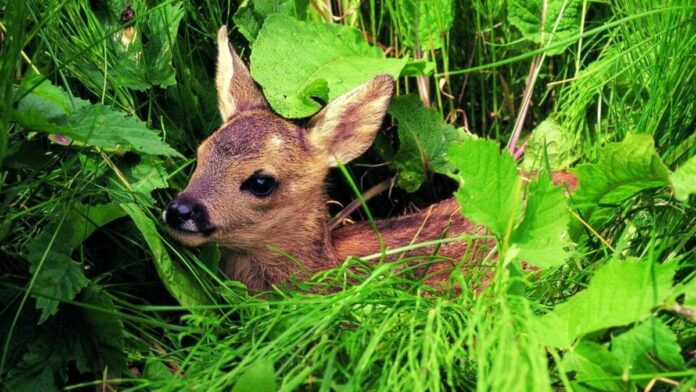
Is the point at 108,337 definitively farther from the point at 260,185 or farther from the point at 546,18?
the point at 546,18

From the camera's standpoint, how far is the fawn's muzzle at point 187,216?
3373 millimetres

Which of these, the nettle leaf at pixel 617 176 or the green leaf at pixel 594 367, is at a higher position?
the nettle leaf at pixel 617 176

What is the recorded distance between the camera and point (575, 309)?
102 inches

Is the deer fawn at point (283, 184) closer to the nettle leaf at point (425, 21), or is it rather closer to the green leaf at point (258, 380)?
the nettle leaf at point (425, 21)

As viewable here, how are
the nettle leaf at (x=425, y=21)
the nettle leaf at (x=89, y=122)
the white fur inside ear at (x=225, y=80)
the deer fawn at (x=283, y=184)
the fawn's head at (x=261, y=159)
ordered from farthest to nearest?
the nettle leaf at (x=425, y=21)
the white fur inside ear at (x=225, y=80)
the deer fawn at (x=283, y=184)
the fawn's head at (x=261, y=159)
the nettle leaf at (x=89, y=122)

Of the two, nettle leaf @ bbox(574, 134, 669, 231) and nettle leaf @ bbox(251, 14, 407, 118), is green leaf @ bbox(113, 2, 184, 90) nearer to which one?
nettle leaf @ bbox(251, 14, 407, 118)

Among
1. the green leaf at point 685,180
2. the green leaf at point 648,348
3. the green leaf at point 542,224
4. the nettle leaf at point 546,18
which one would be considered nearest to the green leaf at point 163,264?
the green leaf at point 542,224

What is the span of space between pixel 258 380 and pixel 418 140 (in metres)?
2.15

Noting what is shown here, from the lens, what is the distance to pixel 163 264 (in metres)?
3.16

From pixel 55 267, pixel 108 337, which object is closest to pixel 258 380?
pixel 108 337

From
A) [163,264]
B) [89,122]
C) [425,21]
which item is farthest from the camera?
[425,21]

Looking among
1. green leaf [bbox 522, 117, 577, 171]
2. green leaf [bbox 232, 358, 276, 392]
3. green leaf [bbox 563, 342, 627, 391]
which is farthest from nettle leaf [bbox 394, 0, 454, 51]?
green leaf [bbox 232, 358, 276, 392]

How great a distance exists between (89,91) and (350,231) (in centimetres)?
127

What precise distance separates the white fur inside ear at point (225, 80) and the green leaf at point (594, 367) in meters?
2.10
